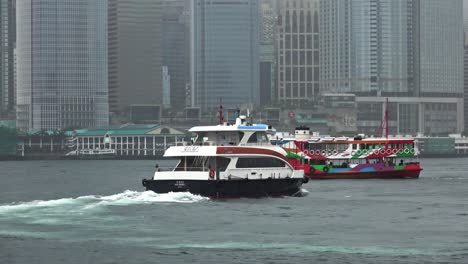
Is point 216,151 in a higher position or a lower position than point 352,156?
higher

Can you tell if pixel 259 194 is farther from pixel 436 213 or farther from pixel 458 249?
pixel 458 249

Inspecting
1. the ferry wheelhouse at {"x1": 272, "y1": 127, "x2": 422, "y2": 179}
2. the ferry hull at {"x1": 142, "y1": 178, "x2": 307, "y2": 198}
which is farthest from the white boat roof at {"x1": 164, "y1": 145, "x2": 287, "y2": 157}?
the ferry wheelhouse at {"x1": 272, "y1": 127, "x2": 422, "y2": 179}

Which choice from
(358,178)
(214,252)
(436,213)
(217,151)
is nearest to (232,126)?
→ (217,151)

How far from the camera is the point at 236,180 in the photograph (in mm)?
90125

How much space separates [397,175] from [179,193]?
190 feet

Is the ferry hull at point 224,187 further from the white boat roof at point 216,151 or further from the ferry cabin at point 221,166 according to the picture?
the white boat roof at point 216,151

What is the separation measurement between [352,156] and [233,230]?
2760 inches

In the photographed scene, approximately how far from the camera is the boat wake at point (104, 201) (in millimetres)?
83750

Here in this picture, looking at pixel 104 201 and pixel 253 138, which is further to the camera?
pixel 253 138

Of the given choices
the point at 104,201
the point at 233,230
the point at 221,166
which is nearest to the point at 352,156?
the point at 221,166

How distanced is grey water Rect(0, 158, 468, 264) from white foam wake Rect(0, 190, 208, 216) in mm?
72

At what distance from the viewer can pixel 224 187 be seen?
89.6 metres

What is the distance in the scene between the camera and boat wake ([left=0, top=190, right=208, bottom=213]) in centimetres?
8375

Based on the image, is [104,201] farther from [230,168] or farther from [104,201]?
[230,168]
